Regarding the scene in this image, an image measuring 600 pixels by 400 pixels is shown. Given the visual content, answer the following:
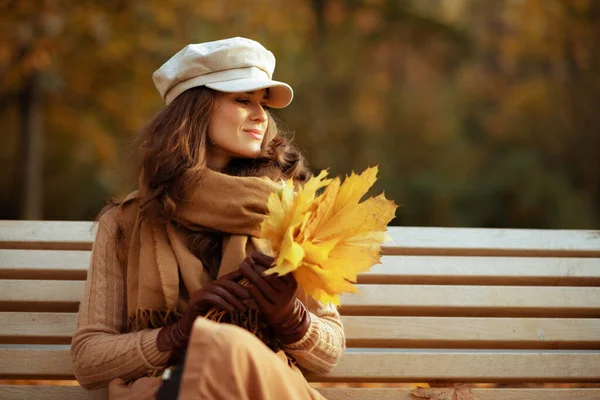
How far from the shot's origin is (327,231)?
84.8 inches

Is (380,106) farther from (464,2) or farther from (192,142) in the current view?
(192,142)

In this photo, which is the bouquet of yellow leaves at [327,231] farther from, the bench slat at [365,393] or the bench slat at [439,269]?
A: the bench slat at [439,269]

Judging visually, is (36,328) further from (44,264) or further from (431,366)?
(431,366)

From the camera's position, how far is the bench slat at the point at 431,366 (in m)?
2.89

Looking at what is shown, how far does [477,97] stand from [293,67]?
247 cm

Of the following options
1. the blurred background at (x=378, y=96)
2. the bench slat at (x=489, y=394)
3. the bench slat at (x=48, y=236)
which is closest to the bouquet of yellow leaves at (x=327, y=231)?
the bench slat at (x=489, y=394)

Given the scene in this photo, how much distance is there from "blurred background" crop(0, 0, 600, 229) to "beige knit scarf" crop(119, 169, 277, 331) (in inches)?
231

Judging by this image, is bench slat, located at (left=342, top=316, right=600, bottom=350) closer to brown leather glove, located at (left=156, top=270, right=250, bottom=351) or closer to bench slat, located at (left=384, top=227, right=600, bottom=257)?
bench slat, located at (left=384, top=227, right=600, bottom=257)

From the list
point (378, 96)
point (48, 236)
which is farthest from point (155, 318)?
point (378, 96)

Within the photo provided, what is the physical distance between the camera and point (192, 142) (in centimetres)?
265

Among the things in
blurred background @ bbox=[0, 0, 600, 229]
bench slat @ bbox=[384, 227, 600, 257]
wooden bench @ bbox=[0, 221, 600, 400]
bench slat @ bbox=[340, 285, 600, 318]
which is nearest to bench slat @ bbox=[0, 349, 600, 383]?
wooden bench @ bbox=[0, 221, 600, 400]

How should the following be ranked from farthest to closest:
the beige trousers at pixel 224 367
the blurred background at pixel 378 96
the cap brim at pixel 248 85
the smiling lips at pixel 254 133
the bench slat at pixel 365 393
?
the blurred background at pixel 378 96, the bench slat at pixel 365 393, the smiling lips at pixel 254 133, the cap brim at pixel 248 85, the beige trousers at pixel 224 367

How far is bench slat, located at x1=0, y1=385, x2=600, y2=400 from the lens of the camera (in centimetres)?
280

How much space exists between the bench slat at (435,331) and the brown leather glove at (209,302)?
721mm
